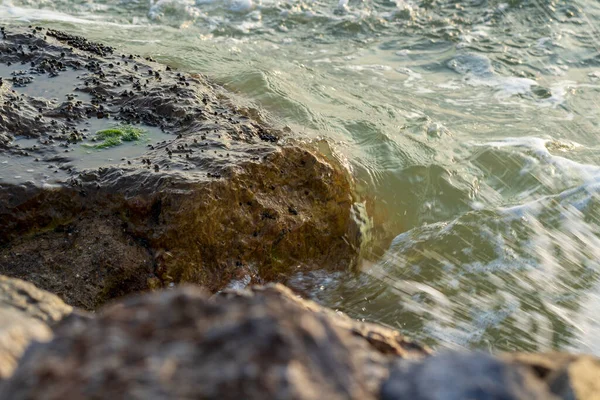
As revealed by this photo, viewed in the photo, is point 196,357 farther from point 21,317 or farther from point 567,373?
point 567,373

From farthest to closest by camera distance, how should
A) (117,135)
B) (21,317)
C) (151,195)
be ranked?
(117,135) < (151,195) < (21,317)

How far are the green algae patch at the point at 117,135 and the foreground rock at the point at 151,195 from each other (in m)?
0.02

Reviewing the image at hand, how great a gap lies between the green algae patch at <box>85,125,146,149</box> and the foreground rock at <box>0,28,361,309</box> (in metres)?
0.02

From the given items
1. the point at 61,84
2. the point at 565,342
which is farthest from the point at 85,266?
the point at 565,342

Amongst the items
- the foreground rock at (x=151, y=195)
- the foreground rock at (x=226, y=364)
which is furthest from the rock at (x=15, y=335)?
the foreground rock at (x=151, y=195)

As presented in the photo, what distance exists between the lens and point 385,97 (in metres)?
7.50

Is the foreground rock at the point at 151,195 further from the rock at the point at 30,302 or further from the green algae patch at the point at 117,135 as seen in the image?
the rock at the point at 30,302

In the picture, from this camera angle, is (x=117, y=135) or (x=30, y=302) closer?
Answer: (x=30, y=302)

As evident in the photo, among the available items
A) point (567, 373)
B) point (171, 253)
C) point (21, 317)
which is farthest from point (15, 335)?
point (171, 253)

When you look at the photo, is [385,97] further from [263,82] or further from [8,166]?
[8,166]

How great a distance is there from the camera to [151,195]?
402 centimetres

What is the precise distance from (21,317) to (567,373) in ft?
4.90

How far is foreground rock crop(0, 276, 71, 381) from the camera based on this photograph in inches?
63.2

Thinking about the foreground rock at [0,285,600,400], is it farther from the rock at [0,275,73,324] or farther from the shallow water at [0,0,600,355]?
the shallow water at [0,0,600,355]
